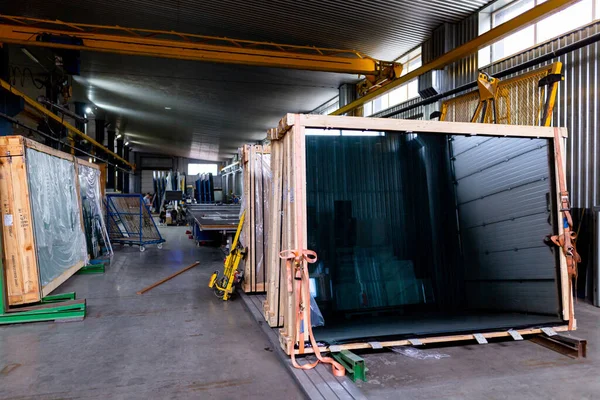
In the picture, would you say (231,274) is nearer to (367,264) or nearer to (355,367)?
(367,264)

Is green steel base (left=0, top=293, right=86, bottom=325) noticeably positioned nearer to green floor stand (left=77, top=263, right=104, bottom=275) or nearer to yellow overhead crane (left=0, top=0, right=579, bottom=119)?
green floor stand (left=77, top=263, right=104, bottom=275)

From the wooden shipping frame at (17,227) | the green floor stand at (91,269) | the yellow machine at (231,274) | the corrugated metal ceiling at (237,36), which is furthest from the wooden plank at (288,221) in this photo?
the corrugated metal ceiling at (237,36)

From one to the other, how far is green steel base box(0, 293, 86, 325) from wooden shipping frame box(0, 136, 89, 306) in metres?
0.29

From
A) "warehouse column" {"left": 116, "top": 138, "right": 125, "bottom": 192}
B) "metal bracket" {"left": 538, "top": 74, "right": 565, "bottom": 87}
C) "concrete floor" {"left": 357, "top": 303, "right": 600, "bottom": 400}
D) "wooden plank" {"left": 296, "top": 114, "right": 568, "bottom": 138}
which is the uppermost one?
"warehouse column" {"left": 116, "top": 138, "right": 125, "bottom": 192}

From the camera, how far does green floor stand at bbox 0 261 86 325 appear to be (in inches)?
181

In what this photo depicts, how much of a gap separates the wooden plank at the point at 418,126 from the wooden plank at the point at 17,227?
388 centimetres

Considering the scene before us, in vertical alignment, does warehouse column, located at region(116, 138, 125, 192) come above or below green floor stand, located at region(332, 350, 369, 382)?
above

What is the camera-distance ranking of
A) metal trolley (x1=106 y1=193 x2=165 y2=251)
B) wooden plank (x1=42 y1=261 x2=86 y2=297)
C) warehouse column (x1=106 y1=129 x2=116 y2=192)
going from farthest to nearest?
warehouse column (x1=106 y1=129 x2=116 y2=192) < metal trolley (x1=106 y1=193 x2=165 y2=251) < wooden plank (x1=42 y1=261 x2=86 y2=297)

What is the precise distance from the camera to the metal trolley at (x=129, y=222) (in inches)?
412

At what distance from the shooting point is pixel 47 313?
Answer: 468 centimetres

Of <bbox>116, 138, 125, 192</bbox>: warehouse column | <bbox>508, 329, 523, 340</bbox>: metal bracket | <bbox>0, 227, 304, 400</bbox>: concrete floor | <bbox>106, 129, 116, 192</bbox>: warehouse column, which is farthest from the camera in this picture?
<bbox>116, 138, 125, 192</bbox>: warehouse column

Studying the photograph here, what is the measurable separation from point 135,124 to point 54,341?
20492 mm

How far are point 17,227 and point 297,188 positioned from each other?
13.1 feet

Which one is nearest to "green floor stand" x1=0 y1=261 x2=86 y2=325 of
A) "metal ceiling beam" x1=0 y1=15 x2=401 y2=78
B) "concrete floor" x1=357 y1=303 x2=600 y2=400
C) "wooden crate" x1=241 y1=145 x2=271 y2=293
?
"wooden crate" x1=241 y1=145 x2=271 y2=293
